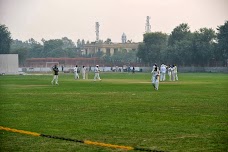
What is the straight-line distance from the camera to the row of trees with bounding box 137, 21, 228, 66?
8875 centimetres

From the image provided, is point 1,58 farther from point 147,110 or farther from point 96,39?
point 96,39

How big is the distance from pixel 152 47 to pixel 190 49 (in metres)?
20.4

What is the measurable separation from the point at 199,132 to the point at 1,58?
69647mm

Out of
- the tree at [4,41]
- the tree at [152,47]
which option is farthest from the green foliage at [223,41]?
the tree at [4,41]

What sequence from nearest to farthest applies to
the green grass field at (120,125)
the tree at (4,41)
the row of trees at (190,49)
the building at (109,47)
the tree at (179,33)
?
1. the green grass field at (120,125)
2. the row of trees at (190,49)
3. the tree at (4,41)
4. the tree at (179,33)
5. the building at (109,47)

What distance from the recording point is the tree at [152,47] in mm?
112688

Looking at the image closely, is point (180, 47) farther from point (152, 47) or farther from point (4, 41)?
point (4, 41)

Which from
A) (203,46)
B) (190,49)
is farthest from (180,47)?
(203,46)

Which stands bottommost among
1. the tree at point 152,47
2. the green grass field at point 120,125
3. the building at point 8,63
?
the green grass field at point 120,125

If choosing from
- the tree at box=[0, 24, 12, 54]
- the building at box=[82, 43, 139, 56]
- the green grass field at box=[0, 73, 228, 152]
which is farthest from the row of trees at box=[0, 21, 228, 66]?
the green grass field at box=[0, 73, 228, 152]

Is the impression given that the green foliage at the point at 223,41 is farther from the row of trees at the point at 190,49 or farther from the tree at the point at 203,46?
the tree at the point at 203,46

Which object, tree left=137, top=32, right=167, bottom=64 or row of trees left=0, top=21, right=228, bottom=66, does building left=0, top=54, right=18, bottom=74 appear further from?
tree left=137, top=32, right=167, bottom=64

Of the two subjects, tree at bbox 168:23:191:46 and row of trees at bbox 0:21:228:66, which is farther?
tree at bbox 168:23:191:46

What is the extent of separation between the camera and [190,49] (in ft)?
314
